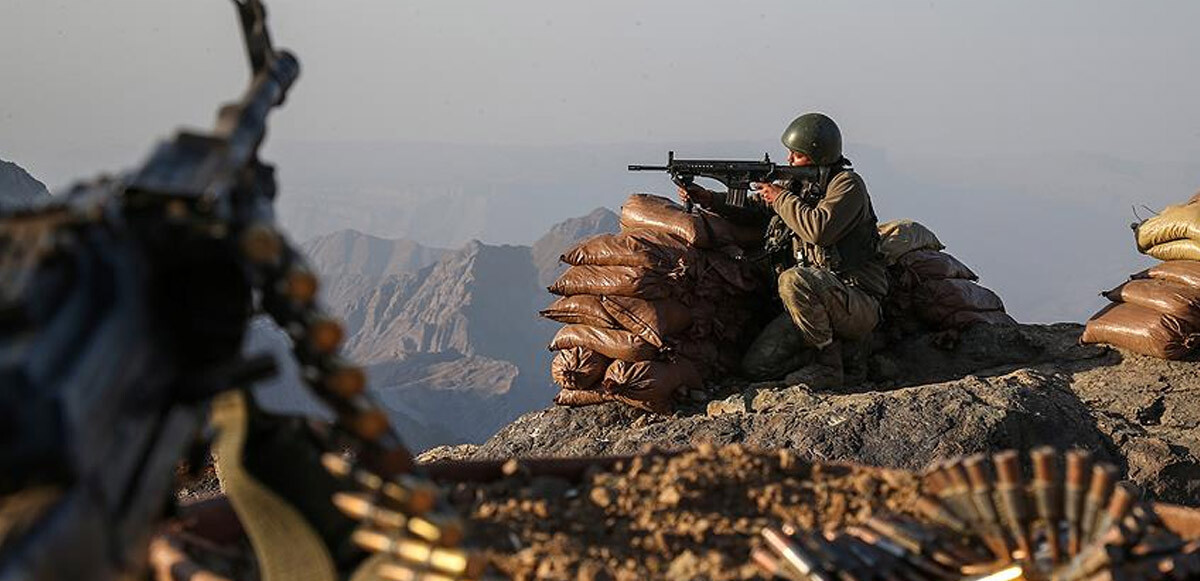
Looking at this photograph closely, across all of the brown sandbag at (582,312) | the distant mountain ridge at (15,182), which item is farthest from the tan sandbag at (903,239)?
the distant mountain ridge at (15,182)

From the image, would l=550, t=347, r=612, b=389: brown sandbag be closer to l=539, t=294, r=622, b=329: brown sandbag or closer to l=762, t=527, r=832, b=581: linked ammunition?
l=539, t=294, r=622, b=329: brown sandbag

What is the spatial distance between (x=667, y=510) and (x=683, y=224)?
4.32m

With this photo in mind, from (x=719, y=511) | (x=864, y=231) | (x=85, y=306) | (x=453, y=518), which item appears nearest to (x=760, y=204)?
(x=864, y=231)

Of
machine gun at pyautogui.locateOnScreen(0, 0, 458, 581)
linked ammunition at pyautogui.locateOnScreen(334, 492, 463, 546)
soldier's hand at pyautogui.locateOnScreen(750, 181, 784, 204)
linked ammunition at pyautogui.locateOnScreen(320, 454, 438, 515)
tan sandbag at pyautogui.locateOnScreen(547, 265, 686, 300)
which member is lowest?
tan sandbag at pyautogui.locateOnScreen(547, 265, 686, 300)

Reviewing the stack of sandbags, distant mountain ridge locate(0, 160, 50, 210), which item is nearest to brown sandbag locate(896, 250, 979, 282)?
the stack of sandbags

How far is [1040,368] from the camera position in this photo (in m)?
7.44

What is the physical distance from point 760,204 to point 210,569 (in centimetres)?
557

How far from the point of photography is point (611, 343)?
7148 millimetres

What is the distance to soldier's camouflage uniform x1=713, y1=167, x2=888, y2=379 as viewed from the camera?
23.2ft

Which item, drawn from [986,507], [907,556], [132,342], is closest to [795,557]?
[907,556]

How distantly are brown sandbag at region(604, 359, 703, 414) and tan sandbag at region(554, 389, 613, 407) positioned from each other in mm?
167

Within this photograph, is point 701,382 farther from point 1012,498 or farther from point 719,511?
point 1012,498

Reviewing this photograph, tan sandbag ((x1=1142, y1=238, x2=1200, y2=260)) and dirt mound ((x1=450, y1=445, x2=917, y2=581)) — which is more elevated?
tan sandbag ((x1=1142, y1=238, x2=1200, y2=260))

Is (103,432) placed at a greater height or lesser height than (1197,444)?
greater
